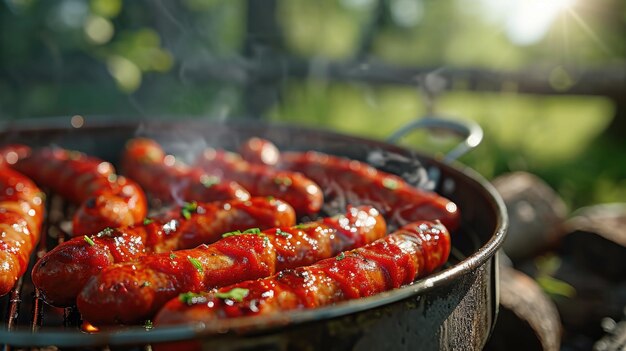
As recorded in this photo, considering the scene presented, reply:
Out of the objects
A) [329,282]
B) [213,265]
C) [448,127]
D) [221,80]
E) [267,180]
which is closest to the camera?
[329,282]

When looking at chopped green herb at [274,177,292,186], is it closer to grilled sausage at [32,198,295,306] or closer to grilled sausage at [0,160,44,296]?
grilled sausage at [32,198,295,306]

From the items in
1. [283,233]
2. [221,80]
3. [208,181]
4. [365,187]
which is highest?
[283,233]

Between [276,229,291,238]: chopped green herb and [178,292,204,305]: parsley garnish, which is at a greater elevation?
[178,292,204,305]: parsley garnish

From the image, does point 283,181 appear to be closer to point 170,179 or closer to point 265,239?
point 170,179

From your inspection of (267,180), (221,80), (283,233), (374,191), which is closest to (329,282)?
(283,233)

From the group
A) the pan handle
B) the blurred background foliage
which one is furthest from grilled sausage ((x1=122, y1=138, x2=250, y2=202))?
the blurred background foliage

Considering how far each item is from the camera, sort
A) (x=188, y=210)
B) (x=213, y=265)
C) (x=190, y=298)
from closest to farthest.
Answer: (x=190, y=298)
(x=213, y=265)
(x=188, y=210)

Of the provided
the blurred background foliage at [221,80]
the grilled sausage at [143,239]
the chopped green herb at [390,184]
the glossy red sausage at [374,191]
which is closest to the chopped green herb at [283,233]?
the grilled sausage at [143,239]
